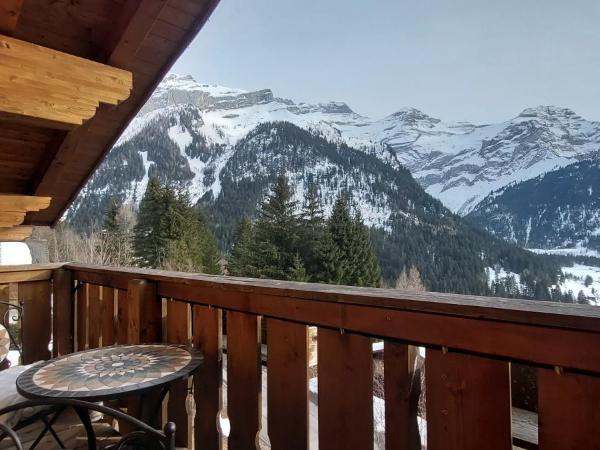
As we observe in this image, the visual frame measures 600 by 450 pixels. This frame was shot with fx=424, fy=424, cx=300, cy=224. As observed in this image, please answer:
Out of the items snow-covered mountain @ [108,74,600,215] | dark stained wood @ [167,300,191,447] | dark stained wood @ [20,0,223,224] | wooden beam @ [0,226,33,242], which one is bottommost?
dark stained wood @ [167,300,191,447]

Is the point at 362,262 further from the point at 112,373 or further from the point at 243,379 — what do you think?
the point at 112,373

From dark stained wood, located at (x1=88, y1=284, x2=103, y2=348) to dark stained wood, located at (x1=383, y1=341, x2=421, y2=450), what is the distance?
5.24ft

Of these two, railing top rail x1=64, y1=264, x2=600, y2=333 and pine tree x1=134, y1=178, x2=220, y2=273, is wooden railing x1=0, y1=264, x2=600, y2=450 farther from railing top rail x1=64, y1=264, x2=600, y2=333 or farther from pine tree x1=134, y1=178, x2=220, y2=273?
pine tree x1=134, y1=178, x2=220, y2=273

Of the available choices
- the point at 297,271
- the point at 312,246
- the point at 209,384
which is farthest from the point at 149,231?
the point at 209,384

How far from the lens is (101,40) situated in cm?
230

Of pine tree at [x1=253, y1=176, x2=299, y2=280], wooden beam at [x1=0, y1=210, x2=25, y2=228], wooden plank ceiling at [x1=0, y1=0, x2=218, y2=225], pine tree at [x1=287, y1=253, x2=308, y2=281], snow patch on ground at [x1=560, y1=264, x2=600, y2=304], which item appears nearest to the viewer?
wooden plank ceiling at [x1=0, y1=0, x2=218, y2=225]

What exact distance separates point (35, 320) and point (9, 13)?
1.48m

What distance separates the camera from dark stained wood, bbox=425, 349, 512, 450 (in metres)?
0.78

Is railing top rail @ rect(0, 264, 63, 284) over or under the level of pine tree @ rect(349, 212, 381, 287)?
over

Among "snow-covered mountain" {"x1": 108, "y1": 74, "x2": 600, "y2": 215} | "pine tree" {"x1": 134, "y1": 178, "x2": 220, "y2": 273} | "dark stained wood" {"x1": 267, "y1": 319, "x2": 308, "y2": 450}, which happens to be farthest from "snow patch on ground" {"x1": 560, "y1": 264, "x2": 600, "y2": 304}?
"dark stained wood" {"x1": 267, "y1": 319, "x2": 308, "y2": 450}

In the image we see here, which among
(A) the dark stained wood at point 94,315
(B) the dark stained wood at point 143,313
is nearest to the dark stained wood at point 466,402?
(B) the dark stained wood at point 143,313

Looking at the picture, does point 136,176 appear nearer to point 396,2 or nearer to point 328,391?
point 396,2

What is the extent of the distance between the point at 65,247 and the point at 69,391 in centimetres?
2258

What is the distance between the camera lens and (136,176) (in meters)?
44.4
